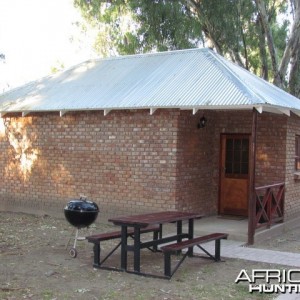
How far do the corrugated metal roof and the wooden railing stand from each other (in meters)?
1.77

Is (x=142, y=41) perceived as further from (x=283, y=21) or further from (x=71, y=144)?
(x=71, y=144)

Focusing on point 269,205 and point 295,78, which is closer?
point 269,205

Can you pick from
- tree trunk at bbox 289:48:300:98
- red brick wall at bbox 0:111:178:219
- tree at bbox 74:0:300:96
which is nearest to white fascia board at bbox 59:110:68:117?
red brick wall at bbox 0:111:178:219

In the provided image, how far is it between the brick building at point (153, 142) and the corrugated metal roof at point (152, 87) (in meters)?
0.03

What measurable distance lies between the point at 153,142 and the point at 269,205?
9.05ft

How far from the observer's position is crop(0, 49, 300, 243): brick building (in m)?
10.7

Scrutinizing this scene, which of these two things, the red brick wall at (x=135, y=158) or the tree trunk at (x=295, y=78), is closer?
the red brick wall at (x=135, y=158)

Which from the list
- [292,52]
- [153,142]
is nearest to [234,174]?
A: [153,142]

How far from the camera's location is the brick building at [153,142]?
10703 mm

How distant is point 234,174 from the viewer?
12125 millimetres

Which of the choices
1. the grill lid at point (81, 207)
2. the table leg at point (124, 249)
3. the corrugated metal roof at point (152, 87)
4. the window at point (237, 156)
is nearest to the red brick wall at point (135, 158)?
the window at point (237, 156)

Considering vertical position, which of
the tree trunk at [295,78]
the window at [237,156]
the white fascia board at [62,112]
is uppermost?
the tree trunk at [295,78]

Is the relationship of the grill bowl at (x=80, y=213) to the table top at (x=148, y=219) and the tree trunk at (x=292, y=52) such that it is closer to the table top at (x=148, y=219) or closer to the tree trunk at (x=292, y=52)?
the table top at (x=148, y=219)

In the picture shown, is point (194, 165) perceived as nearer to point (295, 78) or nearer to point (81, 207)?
point (81, 207)
